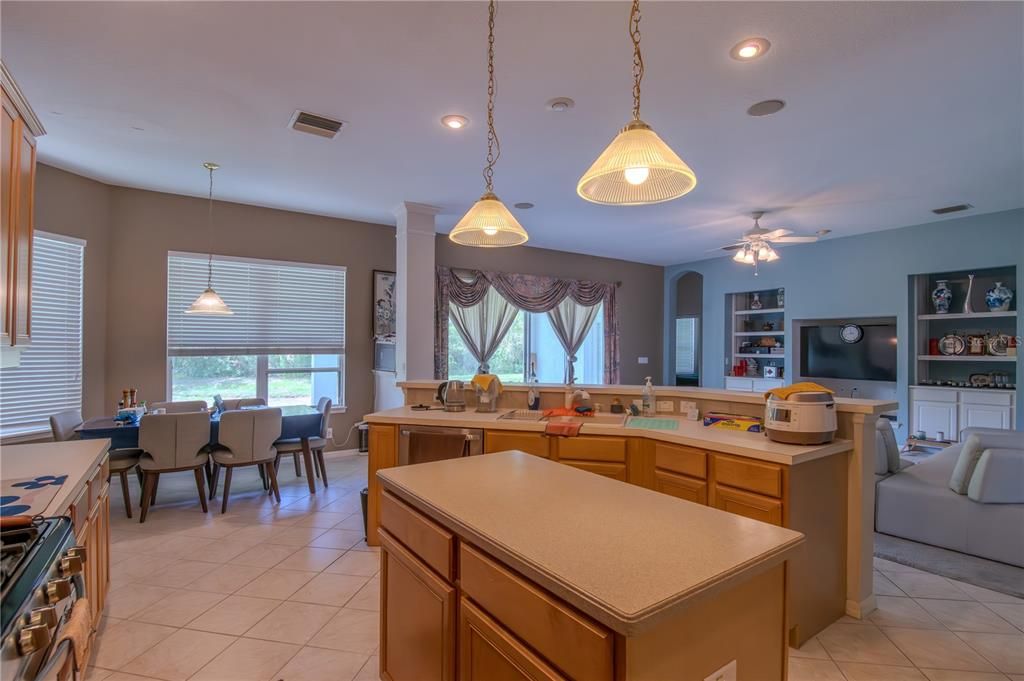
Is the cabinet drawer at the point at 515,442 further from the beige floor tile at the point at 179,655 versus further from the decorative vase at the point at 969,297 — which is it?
the decorative vase at the point at 969,297

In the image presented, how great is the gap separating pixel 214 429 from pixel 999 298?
7947 mm

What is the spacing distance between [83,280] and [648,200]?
199 inches

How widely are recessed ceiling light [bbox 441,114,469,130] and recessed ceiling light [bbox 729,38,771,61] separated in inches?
61.7

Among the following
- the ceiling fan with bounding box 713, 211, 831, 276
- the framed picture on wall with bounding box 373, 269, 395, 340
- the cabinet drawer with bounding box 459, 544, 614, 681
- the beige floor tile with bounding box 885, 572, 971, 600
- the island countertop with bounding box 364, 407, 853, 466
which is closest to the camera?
the cabinet drawer with bounding box 459, 544, 614, 681

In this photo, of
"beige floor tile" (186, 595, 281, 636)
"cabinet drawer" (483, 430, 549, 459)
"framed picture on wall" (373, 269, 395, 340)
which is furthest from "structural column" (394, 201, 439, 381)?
"beige floor tile" (186, 595, 281, 636)

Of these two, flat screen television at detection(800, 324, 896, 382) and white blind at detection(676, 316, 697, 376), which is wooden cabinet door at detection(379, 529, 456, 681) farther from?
white blind at detection(676, 316, 697, 376)

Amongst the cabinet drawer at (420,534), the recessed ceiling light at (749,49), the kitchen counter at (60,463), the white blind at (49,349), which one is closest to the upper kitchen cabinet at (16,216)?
the kitchen counter at (60,463)

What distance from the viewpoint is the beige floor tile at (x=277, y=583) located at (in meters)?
2.59

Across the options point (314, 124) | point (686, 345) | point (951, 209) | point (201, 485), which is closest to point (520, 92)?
point (314, 124)

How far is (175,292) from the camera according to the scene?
4762mm

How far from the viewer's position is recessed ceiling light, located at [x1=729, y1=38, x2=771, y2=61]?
2248 mm

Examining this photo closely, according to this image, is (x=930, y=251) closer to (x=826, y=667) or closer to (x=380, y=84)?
(x=826, y=667)

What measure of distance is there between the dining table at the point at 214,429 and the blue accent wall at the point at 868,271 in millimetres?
5374

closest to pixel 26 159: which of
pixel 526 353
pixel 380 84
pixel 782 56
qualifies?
pixel 380 84
